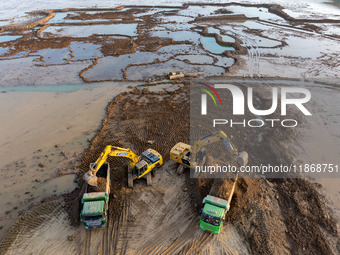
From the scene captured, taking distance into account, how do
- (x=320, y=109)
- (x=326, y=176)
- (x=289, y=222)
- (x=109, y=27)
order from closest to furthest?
1. (x=289, y=222)
2. (x=326, y=176)
3. (x=320, y=109)
4. (x=109, y=27)

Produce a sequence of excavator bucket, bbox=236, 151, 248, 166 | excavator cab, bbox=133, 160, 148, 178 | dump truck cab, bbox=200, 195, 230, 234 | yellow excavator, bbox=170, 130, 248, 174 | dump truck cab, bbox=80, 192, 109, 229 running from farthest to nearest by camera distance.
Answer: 1. excavator bucket, bbox=236, 151, 248, 166
2. excavator cab, bbox=133, 160, 148, 178
3. yellow excavator, bbox=170, 130, 248, 174
4. dump truck cab, bbox=80, 192, 109, 229
5. dump truck cab, bbox=200, 195, 230, 234

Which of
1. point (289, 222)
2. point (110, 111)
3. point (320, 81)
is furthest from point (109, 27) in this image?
point (289, 222)

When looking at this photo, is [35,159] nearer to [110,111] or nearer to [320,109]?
[110,111]

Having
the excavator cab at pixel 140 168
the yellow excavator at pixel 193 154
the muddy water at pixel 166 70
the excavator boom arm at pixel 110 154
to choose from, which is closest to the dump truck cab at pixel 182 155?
the yellow excavator at pixel 193 154

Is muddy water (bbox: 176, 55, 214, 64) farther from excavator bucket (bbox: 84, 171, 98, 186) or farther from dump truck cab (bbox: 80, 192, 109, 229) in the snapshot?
dump truck cab (bbox: 80, 192, 109, 229)

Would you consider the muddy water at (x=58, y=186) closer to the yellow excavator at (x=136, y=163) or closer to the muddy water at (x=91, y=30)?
the yellow excavator at (x=136, y=163)

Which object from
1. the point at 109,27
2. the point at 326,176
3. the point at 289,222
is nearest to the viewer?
the point at 289,222

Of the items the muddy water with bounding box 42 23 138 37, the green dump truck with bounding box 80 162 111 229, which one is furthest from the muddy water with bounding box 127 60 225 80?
the green dump truck with bounding box 80 162 111 229
